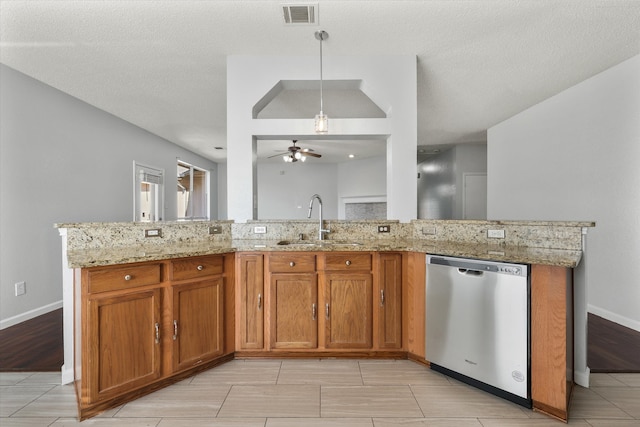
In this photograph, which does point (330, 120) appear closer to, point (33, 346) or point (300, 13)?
point (300, 13)

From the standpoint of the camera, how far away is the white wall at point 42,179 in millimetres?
3088

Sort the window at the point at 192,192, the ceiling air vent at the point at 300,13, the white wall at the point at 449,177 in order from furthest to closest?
the window at the point at 192,192
the white wall at the point at 449,177
the ceiling air vent at the point at 300,13

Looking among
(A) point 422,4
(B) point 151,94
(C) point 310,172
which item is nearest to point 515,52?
(A) point 422,4

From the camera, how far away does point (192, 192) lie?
26.5 feet

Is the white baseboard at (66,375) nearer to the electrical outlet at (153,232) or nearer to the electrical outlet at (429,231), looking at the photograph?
the electrical outlet at (153,232)

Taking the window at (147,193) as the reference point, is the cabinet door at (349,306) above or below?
below

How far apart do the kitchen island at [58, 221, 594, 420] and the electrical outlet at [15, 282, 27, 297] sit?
1.82 m

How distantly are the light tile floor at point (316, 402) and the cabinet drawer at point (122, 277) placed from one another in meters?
0.71

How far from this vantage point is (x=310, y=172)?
9.01 metres

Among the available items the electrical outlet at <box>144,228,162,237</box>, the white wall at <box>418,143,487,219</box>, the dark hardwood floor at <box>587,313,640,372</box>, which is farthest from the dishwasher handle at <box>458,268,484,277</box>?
the white wall at <box>418,143,487,219</box>

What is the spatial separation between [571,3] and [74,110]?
5.26 metres

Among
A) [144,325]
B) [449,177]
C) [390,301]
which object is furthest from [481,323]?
[449,177]

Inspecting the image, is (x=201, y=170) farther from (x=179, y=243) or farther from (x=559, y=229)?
(x=559, y=229)

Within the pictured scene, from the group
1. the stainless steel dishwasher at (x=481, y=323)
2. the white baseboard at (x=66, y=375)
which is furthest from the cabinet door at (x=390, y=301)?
the white baseboard at (x=66, y=375)
